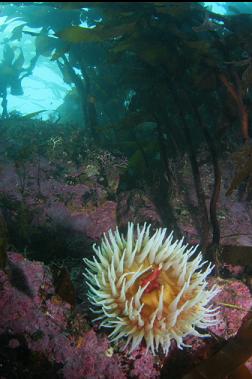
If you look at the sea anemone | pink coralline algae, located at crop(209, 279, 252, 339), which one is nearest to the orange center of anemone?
the sea anemone

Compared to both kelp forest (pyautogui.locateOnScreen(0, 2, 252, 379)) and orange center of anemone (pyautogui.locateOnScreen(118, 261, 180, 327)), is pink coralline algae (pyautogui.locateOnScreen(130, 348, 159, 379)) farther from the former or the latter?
orange center of anemone (pyautogui.locateOnScreen(118, 261, 180, 327))

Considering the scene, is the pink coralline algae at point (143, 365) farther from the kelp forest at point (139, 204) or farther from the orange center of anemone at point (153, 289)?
the orange center of anemone at point (153, 289)

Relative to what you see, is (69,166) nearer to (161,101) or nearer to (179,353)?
(161,101)

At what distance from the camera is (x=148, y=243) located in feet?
8.32

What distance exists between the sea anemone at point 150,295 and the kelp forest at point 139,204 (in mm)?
25

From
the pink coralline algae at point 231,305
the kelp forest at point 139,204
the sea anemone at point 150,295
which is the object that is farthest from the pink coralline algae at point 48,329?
the pink coralline algae at point 231,305

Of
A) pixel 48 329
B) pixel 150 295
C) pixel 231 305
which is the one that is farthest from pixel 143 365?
pixel 231 305

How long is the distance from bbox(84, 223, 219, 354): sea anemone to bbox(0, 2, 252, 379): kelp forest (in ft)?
0.08

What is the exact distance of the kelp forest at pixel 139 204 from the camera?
7.26 ft

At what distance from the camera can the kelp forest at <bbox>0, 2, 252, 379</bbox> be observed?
221 cm

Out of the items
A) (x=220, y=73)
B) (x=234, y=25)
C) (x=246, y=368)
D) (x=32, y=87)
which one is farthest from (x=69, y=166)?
(x=32, y=87)

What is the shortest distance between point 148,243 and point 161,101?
358 cm

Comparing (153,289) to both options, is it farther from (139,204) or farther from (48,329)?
(139,204)

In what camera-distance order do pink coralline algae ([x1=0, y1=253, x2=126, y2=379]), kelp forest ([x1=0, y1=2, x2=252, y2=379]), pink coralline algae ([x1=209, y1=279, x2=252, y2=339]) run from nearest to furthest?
pink coralline algae ([x1=0, y1=253, x2=126, y2=379]) < kelp forest ([x1=0, y1=2, x2=252, y2=379]) < pink coralline algae ([x1=209, y1=279, x2=252, y2=339])
